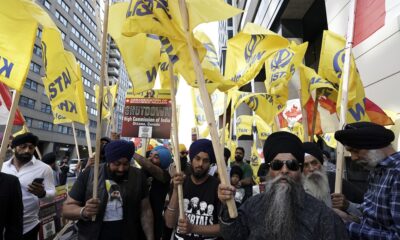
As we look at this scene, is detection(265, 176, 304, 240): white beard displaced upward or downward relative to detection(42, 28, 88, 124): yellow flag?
downward

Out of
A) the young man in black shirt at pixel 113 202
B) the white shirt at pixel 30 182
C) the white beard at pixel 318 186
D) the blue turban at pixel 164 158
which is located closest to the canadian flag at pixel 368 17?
the white beard at pixel 318 186

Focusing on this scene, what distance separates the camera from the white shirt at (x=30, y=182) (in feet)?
11.7

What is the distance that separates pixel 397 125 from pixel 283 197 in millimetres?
3911

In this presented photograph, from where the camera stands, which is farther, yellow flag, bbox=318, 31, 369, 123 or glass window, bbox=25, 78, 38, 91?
glass window, bbox=25, 78, 38, 91

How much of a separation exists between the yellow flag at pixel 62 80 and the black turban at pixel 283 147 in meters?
3.07

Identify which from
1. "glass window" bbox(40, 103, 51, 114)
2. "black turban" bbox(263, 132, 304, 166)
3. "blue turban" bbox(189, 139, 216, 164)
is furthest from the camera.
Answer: "glass window" bbox(40, 103, 51, 114)

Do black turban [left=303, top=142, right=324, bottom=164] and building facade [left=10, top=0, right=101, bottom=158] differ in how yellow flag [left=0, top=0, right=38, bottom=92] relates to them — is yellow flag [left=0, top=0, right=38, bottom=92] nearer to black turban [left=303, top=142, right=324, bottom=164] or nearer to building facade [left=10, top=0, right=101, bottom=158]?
black turban [left=303, top=142, right=324, bottom=164]

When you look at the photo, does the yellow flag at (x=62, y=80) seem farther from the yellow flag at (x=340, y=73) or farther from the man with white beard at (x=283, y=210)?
the yellow flag at (x=340, y=73)

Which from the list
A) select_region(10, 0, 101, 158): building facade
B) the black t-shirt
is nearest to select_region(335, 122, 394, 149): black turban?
the black t-shirt

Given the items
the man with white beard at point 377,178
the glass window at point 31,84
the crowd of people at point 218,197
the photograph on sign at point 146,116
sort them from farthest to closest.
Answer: the glass window at point 31,84, the photograph on sign at point 146,116, the man with white beard at point 377,178, the crowd of people at point 218,197

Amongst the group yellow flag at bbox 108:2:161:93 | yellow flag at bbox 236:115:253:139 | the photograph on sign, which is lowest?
the photograph on sign

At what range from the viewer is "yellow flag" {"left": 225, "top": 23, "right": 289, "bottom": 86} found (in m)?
3.70

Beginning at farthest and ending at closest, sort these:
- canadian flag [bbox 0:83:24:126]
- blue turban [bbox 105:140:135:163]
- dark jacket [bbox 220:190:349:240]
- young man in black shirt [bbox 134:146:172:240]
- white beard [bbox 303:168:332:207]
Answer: canadian flag [bbox 0:83:24:126] → young man in black shirt [bbox 134:146:172:240] → blue turban [bbox 105:140:135:163] → white beard [bbox 303:168:332:207] → dark jacket [bbox 220:190:349:240]

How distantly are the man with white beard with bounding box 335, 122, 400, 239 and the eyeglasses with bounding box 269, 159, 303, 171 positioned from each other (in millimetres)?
594
